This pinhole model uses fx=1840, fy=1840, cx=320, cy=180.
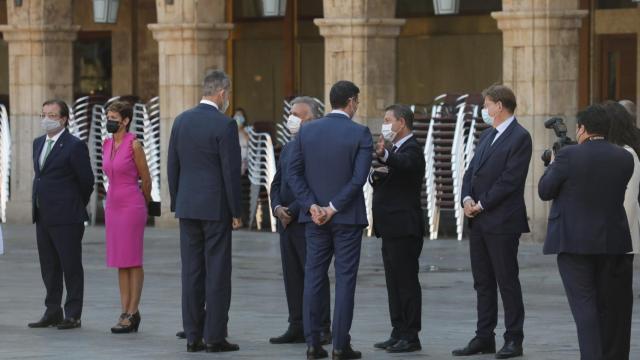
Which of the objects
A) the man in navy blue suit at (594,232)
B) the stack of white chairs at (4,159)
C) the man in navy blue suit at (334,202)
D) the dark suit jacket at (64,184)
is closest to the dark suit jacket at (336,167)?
the man in navy blue suit at (334,202)

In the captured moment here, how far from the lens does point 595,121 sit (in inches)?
428

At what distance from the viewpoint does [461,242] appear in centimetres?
2231

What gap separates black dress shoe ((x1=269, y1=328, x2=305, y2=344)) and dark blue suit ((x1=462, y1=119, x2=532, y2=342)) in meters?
1.36

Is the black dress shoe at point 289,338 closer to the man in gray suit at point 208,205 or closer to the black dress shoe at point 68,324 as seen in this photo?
the man in gray suit at point 208,205

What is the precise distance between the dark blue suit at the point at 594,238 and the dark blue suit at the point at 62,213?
4.36 m

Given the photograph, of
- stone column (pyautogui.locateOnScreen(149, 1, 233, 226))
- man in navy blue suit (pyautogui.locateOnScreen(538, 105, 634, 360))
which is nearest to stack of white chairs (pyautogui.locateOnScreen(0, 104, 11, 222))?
stone column (pyautogui.locateOnScreen(149, 1, 233, 226))

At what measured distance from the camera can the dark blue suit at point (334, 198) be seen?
11.8 m

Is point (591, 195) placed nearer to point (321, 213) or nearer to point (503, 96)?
point (503, 96)

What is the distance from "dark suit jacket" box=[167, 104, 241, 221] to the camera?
1233cm

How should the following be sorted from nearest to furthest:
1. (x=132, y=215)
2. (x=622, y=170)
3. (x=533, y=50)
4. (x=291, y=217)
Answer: (x=622, y=170) → (x=291, y=217) → (x=132, y=215) → (x=533, y=50)

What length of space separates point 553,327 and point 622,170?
3.11 m

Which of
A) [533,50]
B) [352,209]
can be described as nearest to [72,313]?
[352,209]

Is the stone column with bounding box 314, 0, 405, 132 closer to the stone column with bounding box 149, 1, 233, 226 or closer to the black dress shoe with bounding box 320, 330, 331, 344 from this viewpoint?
the stone column with bounding box 149, 1, 233, 226

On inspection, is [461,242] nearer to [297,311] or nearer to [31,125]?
[31,125]
